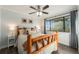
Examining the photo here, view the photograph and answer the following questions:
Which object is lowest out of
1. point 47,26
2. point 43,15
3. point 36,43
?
point 36,43

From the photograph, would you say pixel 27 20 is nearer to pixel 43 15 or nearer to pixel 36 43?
pixel 43 15

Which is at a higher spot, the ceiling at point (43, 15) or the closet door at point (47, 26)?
the ceiling at point (43, 15)

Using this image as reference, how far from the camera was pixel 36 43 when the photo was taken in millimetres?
1446

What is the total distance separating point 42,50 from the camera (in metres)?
1.48

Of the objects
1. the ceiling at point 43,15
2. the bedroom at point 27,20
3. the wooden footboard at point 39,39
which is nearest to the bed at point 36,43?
the wooden footboard at point 39,39

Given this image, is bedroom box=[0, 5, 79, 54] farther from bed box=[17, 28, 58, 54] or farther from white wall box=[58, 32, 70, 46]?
bed box=[17, 28, 58, 54]

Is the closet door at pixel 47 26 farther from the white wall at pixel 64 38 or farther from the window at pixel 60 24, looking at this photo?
the white wall at pixel 64 38

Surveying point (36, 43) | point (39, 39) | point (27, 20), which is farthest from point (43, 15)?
point (36, 43)

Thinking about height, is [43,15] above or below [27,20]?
above

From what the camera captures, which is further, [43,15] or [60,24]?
[43,15]

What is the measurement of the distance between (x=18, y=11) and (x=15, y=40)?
2.15 ft

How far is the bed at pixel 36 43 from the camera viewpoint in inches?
52.5
